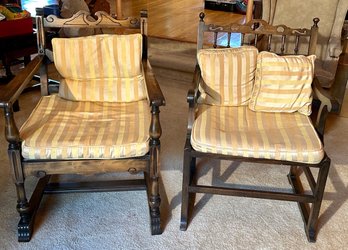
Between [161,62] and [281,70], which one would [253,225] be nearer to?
[281,70]

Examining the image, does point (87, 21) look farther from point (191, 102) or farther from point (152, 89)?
point (191, 102)

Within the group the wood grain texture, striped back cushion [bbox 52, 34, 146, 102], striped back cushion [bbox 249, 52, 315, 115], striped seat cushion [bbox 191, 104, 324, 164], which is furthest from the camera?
the wood grain texture

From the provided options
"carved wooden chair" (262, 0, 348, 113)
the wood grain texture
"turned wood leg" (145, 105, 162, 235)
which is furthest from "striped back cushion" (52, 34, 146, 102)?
the wood grain texture

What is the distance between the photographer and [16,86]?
1691mm

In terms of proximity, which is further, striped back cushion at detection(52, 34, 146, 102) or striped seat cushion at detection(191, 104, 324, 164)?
A: striped back cushion at detection(52, 34, 146, 102)

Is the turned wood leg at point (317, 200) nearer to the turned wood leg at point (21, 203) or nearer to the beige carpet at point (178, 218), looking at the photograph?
the beige carpet at point (178, 218)

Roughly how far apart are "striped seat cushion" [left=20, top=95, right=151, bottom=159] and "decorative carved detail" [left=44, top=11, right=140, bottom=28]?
42cm

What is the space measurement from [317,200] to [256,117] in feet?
1.57

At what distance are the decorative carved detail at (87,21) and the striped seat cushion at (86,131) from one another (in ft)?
1.39

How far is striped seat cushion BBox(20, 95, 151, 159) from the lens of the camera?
1.63 m

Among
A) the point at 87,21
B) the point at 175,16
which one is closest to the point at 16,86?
the point at 87,21

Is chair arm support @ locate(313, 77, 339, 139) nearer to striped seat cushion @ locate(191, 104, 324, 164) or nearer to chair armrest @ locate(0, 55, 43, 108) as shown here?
striped seat cushion @ locate(191, 104, 324, 164)

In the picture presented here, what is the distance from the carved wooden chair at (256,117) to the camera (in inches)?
66.4

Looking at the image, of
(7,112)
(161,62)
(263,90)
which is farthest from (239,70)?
(161,62)
